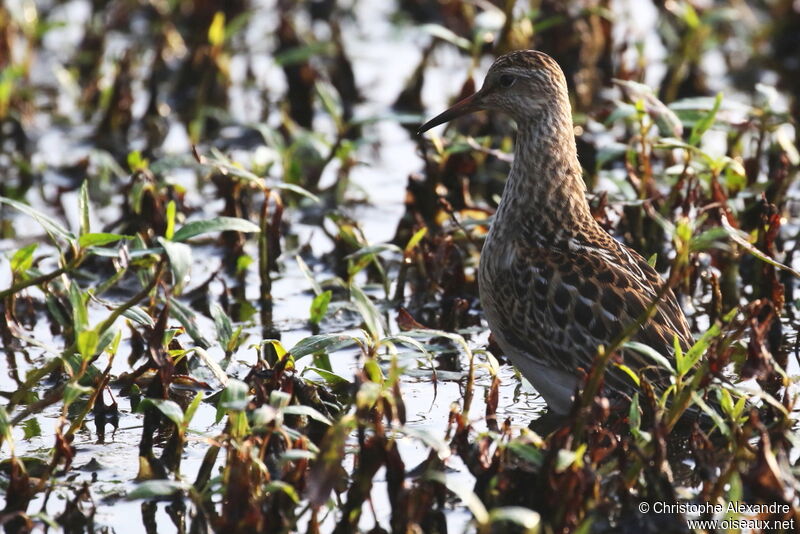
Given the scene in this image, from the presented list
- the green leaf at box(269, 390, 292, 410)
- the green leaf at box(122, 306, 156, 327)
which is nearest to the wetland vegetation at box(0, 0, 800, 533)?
the green leaf at box(269, 390, 292, 410)

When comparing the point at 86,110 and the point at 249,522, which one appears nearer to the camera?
the point at 249,522

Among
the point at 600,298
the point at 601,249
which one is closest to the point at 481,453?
the point at 600,298

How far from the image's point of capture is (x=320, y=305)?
6.74 metres

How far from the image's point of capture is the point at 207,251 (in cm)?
795

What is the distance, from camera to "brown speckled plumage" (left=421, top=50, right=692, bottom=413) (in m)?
5.61

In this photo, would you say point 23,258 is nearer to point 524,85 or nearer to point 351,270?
point 351,270

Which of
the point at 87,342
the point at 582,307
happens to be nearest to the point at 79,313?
the point at 87,342

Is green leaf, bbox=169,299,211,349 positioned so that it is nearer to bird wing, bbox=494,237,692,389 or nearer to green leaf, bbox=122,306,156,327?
green leaf, bbox=122,306,156,327

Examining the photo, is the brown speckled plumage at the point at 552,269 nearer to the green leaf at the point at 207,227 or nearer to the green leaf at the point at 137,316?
the green leaf at the point at 207,227

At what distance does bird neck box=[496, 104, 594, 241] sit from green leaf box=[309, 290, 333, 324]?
1031 mm

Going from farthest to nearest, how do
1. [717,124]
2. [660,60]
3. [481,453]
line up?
[660,60]
[717,124]
[481,453]

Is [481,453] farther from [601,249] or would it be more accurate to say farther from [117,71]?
[117,71]

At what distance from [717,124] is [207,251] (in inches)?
122

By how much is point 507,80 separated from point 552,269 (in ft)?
3.88
